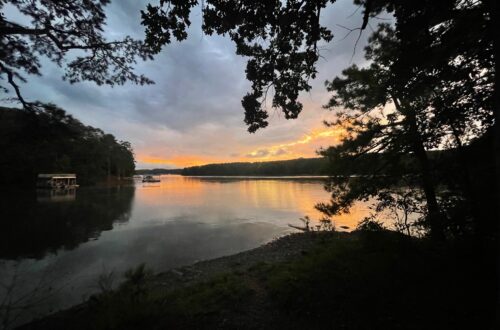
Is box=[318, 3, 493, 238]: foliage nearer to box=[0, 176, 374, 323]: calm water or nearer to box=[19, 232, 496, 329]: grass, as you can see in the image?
box=[19, 232, 496, 329]: grass

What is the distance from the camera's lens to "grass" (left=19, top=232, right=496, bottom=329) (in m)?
3.84

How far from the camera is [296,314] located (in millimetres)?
4379

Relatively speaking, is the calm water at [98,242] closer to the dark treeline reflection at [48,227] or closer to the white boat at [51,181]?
the dark treeline reflection at [48,227]

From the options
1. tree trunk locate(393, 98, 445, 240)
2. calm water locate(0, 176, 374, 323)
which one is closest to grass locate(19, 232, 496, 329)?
tree trunk locate(393, 98, 445, 240)

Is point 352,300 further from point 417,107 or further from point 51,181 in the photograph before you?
point 51,181

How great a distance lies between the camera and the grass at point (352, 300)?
151 inches

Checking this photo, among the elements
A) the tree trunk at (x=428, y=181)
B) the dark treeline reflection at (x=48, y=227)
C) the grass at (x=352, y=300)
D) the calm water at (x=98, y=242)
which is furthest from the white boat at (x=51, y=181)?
the tree trunk at (x=428, y=181)

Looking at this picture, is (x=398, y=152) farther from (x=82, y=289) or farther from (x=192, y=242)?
(x=192, y=242)

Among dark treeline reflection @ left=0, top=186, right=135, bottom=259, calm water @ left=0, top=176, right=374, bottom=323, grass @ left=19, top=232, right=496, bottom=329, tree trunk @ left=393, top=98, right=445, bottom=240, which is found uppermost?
tree trunk @ left=393, top=98, right=445, bottom=240

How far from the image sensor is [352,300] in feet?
14.5

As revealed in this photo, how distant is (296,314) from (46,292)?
820cm

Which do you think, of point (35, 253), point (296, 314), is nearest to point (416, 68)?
point (296, 314)

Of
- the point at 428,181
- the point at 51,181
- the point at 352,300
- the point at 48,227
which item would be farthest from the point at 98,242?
the point at 51,181

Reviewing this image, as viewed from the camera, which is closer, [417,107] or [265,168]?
[417,107]
